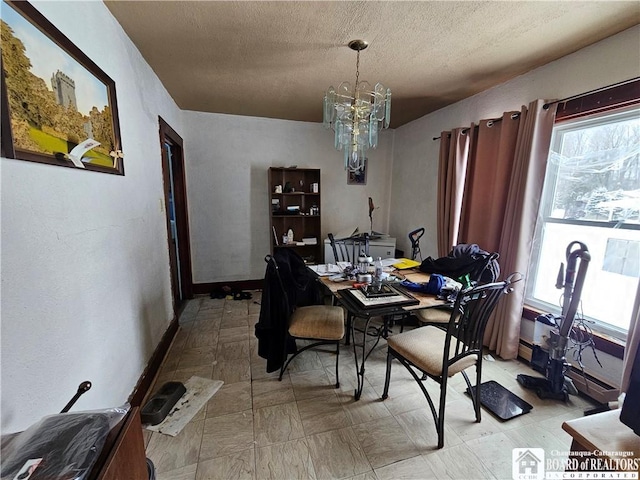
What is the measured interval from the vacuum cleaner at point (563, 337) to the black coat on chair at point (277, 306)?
179cm

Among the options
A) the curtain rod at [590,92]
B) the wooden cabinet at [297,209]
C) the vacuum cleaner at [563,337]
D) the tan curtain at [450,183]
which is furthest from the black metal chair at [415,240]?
the curtain rod at [590,92]

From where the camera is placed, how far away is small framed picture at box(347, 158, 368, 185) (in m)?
3.98

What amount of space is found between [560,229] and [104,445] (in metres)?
2.96

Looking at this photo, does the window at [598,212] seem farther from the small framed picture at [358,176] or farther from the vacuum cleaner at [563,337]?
the small framed picture at [358,176]

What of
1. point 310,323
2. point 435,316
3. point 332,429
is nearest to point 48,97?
point 310,323

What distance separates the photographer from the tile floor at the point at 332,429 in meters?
1.34

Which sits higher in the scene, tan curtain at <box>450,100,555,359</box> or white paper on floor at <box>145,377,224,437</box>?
tan curtain at <box>450,100,555,359</box>

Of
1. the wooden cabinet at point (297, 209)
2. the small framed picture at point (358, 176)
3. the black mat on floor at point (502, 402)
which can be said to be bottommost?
the black mat on floor at point (502, 402)

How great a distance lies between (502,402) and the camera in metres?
1.77

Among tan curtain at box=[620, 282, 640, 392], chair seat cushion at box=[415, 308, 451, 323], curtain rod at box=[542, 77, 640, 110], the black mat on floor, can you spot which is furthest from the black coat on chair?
curtain rod at box=[542, 77, 640, 110]

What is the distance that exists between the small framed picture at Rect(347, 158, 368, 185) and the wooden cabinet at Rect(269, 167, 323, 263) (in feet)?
1.83

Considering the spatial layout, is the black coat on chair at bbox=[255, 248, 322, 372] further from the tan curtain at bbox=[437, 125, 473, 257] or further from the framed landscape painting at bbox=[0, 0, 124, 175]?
the tan curtain at bbox=[437, 125, 473, 257]

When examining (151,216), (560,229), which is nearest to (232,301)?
(151,216)

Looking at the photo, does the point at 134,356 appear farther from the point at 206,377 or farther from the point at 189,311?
the point at 189,311
